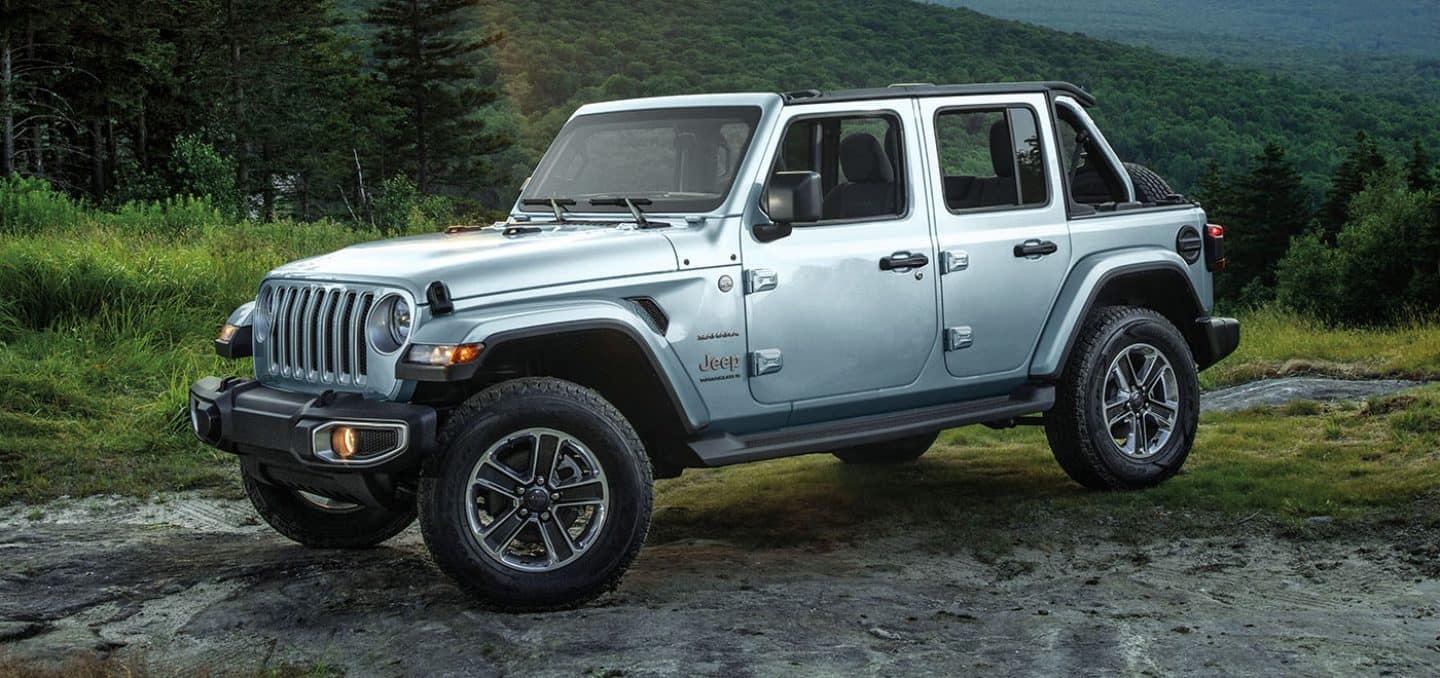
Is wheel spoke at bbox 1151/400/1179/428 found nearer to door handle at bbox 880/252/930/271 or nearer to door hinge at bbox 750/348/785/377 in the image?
door handle at bbox 880/252/930/271

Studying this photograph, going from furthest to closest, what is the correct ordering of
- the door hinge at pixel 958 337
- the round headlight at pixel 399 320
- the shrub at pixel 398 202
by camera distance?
the shrub at pixel 398 202
the door hinge at pixel 958 337
the round headlight at pixel 399 320

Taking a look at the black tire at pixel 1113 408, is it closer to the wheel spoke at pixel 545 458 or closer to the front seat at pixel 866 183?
the front seat at pixel 866 183

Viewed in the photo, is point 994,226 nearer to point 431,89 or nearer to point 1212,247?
point 1212,247

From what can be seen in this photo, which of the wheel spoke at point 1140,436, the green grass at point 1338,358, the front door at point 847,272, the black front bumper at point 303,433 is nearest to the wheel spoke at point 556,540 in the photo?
the black front bumper at point 303,433

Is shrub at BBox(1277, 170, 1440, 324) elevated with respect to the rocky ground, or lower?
lower

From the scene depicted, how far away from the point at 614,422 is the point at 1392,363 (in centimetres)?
992

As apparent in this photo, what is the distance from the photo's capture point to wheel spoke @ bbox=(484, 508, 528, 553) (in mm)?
5230

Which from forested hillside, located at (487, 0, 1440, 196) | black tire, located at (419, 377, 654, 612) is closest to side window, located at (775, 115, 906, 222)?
black tire, located at (419, 377, 654, 612)

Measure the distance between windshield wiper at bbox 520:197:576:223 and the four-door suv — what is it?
2 cm

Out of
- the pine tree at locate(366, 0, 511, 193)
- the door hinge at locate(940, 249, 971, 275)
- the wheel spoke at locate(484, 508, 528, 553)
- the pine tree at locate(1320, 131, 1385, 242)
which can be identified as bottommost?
the pine tree at locate(1320, 131, 1385, 242)

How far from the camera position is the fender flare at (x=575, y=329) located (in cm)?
503

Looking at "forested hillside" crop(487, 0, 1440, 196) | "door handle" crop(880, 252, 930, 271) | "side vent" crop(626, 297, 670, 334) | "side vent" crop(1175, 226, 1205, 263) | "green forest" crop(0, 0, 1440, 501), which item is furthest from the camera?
"forested hillside" crop(487, 0, 1440, 196)

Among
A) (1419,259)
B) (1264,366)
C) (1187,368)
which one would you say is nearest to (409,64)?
(1419,259)

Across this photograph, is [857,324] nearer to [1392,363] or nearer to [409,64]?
[1392,363]
